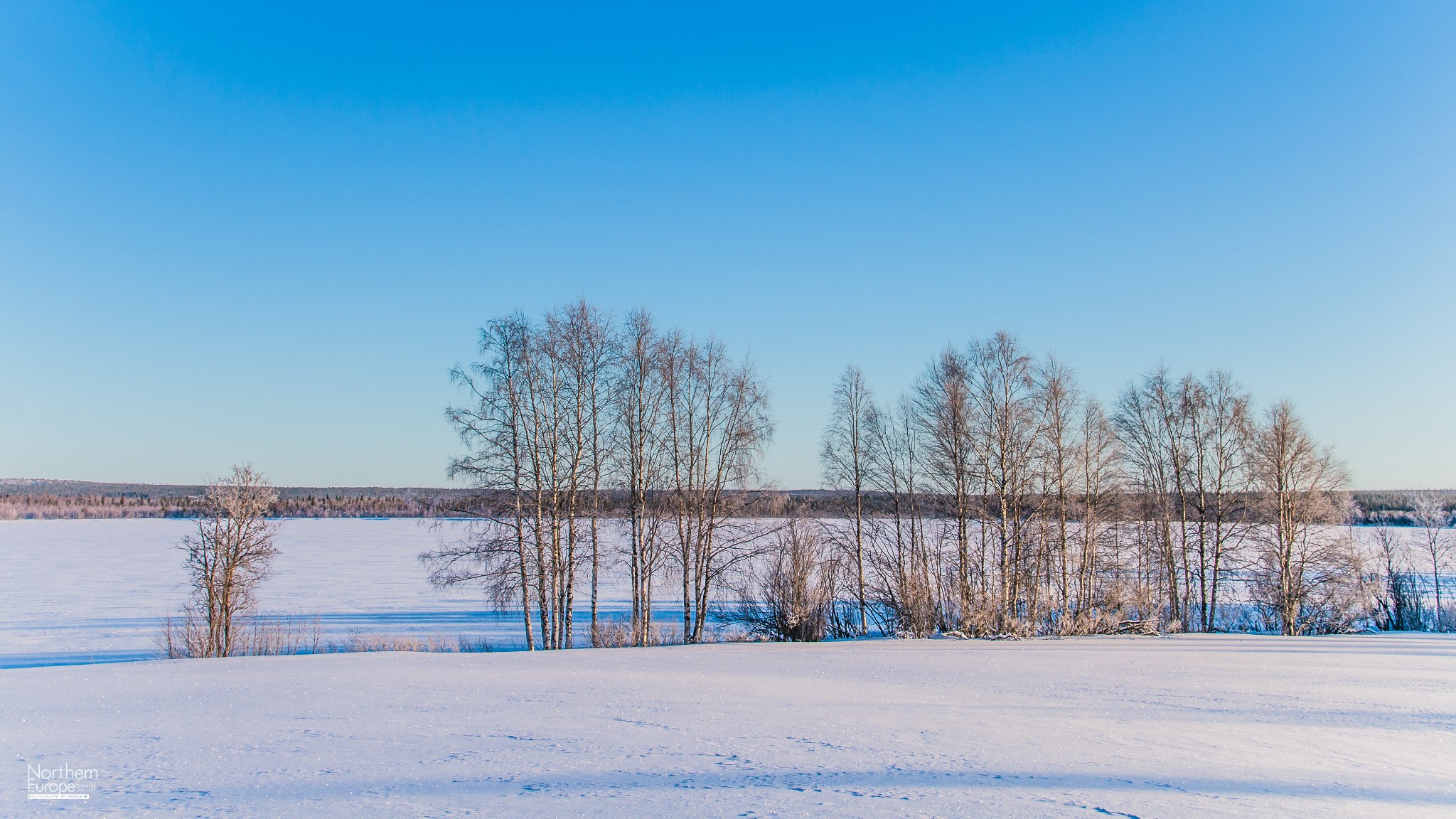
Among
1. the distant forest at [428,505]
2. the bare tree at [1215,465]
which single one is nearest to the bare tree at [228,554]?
the distant forest at [428,505]

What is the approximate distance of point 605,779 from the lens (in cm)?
359

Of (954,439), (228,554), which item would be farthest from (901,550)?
(228,554)

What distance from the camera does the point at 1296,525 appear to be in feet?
84.1

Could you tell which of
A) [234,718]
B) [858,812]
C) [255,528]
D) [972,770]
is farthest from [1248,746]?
[255,528]

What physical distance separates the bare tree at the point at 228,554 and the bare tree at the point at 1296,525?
30349 millimetres

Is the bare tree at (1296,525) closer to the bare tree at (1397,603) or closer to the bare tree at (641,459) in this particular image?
the bare tree at (1397,603)

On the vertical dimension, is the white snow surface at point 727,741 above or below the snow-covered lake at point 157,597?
above

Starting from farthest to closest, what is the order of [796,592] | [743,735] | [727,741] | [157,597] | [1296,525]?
1. [157,597]
2. [1296,525]
3. [796,592]
4. [743,735]
5. [727,741]

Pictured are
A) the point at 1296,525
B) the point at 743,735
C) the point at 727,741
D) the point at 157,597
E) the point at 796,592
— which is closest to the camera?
the point at 727,741

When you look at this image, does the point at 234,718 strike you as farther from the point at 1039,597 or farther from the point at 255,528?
the point at 255,528

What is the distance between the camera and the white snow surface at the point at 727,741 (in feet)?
11.0

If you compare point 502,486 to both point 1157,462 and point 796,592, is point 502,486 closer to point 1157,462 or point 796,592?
point 796,592

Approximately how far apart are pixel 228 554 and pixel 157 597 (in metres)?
14.8

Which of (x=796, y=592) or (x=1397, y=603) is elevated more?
(x=796, y=592)
